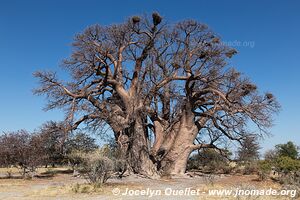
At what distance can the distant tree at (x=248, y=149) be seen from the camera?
2192cm

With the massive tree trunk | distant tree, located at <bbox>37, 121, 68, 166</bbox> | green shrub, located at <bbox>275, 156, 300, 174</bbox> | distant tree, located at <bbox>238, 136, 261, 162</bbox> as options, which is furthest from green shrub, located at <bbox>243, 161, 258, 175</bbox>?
distant tree, located at <bbox>37, 121, 68, 166</bbox>

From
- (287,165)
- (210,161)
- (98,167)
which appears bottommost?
(98,167)

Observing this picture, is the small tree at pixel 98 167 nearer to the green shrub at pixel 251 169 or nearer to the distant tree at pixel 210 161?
the distant tree at pixel 210 161

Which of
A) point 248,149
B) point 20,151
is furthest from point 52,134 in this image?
point 248,149

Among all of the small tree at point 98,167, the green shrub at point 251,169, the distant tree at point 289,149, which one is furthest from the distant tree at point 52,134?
the distant tree at point 289,149

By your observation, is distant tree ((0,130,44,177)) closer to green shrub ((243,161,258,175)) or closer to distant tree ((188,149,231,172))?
distant tree ((188,149,231,172))

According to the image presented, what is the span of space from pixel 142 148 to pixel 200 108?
15.5 feet

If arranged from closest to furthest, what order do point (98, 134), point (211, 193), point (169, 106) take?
point (211, 193) < point (98, 134) < point (169, 106)

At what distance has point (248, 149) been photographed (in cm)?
2284

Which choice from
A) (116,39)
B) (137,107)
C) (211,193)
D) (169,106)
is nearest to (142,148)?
(137,107)

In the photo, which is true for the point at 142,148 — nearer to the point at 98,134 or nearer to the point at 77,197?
the point at 98,134

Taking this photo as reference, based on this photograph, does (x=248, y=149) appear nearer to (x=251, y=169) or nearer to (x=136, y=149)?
(x=251, y=169)

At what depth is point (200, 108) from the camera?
22.6 metres

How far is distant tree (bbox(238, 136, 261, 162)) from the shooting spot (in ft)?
71.9
